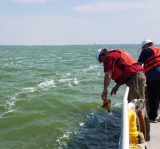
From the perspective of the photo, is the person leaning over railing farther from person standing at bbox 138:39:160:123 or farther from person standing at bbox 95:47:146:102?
person standing at bbox 138:39:160:123

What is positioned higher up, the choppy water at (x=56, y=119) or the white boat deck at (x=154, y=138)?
the white boat deck at (x=154, y=138)

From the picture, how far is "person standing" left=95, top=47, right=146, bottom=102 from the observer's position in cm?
412

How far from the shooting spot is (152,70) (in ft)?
16.6

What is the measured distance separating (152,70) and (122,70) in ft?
4.02

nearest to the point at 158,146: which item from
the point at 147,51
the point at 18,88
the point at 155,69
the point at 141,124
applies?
the point at 141,124

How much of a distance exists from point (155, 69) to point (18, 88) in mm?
9374

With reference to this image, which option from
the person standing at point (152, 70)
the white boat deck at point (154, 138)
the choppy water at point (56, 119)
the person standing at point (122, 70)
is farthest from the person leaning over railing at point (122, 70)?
the choppy water at point (56, 119)

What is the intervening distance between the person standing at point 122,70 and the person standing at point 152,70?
31.7 inches

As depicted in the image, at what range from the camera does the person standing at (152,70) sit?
4.98m

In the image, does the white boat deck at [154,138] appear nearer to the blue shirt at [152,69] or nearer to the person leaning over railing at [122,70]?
the person leaning over railing at [122,70]

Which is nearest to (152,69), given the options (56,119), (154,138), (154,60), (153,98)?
(154,60)

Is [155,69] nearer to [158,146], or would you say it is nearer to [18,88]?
[158,146]

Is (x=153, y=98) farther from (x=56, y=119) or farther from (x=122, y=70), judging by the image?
(x=56, y=119)

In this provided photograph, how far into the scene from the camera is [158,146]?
159 inches
